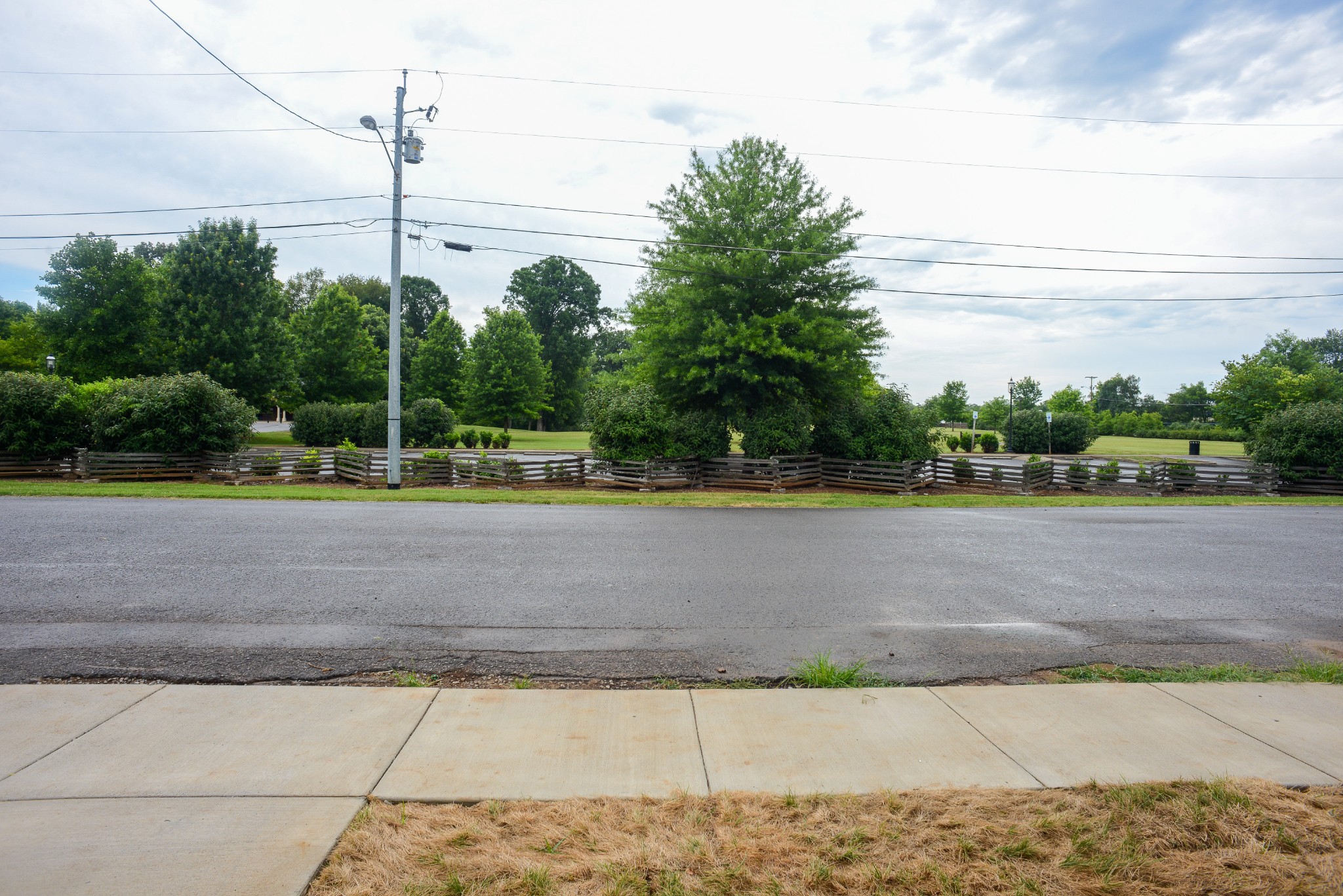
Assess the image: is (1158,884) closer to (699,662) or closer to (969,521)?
(699,662)

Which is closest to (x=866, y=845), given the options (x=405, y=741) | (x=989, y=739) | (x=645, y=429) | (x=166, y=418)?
(x=989, y=739)

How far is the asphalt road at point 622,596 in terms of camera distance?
19.0 feet

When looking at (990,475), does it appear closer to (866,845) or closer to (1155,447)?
(866,845)

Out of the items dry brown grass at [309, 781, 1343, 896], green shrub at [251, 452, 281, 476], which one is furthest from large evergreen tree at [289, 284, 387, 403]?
dry brown grass at [309, 781, 1343, 896]

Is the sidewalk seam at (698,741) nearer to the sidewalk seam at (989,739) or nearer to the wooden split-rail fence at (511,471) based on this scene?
the sidewalk seam at (989,739)

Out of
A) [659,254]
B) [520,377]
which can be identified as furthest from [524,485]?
[520,377]

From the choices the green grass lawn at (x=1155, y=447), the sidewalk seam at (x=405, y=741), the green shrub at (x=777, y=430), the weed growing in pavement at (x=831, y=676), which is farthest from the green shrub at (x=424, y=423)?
the green grass lawn at (x=1155, y=447)

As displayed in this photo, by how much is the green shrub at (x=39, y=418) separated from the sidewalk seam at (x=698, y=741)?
26722mm

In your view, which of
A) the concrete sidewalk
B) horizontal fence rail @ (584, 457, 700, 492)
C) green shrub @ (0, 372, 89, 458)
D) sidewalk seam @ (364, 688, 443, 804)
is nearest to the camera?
the concrete sidewalk

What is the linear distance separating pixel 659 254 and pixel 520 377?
37606 mm

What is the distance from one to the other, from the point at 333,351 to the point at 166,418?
3105cm

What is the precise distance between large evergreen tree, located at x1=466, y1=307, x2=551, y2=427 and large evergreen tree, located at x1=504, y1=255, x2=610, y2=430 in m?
13.4

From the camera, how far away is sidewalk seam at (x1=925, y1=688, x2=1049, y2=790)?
378 centimetres

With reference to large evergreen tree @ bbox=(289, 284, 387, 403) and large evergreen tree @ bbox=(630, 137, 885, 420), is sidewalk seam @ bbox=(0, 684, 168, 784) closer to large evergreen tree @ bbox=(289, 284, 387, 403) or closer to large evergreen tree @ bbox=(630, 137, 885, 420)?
large evergreen tree @ bbox=(630, 137, 885, 420)
